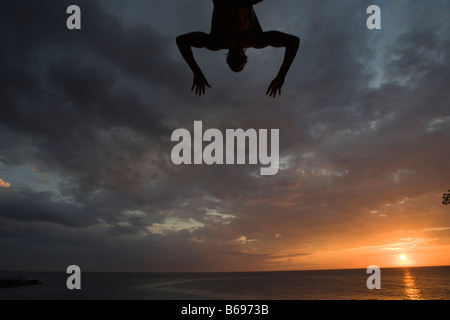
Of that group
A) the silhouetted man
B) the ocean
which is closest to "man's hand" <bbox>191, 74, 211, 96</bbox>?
the silhouetted man

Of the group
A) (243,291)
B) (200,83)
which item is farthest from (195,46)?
(243,291)

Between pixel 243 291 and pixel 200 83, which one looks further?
pixel 243 291

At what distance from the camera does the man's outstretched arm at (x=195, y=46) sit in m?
3.63

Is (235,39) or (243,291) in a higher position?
(235,39)

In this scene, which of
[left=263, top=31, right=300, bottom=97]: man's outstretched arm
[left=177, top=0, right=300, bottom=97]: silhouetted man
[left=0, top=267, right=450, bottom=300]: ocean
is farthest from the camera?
[left=0, top=267, right=450, bottom=300]: ocean

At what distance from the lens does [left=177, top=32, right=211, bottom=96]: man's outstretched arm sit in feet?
11.9

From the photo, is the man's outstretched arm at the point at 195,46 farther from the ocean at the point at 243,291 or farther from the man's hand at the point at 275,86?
the ocean at the point at 243,291

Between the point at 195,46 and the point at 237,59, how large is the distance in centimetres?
60

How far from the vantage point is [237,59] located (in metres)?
3.73

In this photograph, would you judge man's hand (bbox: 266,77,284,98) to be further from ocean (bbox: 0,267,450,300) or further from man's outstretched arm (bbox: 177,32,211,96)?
ocean (bbox: 0,267,450,300)

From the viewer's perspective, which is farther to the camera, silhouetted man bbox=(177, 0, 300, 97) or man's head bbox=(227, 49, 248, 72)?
man's head bbox=(227, 49, 248, 72)

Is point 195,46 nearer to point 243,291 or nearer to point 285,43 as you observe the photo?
point 285,43

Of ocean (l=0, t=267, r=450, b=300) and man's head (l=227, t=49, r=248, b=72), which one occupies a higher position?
man's head (l=227, t=49, r=248, b=72)
